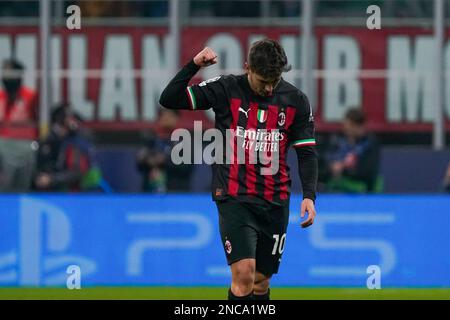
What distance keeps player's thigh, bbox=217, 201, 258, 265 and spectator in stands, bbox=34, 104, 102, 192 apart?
5324 millimetres

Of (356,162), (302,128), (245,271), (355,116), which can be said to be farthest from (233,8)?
(245,271)

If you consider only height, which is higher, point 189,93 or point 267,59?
point 267,59

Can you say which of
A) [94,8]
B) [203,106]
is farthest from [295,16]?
[203,106]

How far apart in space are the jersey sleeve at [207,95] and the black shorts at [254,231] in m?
0.64

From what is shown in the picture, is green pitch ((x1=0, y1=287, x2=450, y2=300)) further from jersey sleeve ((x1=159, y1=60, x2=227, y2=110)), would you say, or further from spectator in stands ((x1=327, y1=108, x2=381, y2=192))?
jersey sleeve ((x1=159, y1=60, x2=227, y2=110))

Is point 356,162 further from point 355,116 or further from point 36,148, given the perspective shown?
point 36,148

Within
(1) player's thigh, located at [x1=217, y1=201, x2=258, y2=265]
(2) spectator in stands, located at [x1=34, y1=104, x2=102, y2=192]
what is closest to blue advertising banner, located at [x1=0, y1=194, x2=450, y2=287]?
(2) spectator in stands, located at [x1=34, y1=104, x2=102, y2=192]

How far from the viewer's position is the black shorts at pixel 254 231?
8969 mm

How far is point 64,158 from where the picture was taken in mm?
14258

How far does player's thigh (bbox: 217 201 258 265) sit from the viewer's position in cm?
895

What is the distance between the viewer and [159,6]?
1554cm

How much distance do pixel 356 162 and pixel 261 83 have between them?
5088mm

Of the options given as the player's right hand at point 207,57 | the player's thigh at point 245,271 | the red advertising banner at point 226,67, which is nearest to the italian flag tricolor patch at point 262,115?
the player's right hand at point 207,57

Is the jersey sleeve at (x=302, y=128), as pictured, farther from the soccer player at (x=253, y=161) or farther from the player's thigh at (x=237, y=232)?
the player's thigh at (x=237, y=232)
